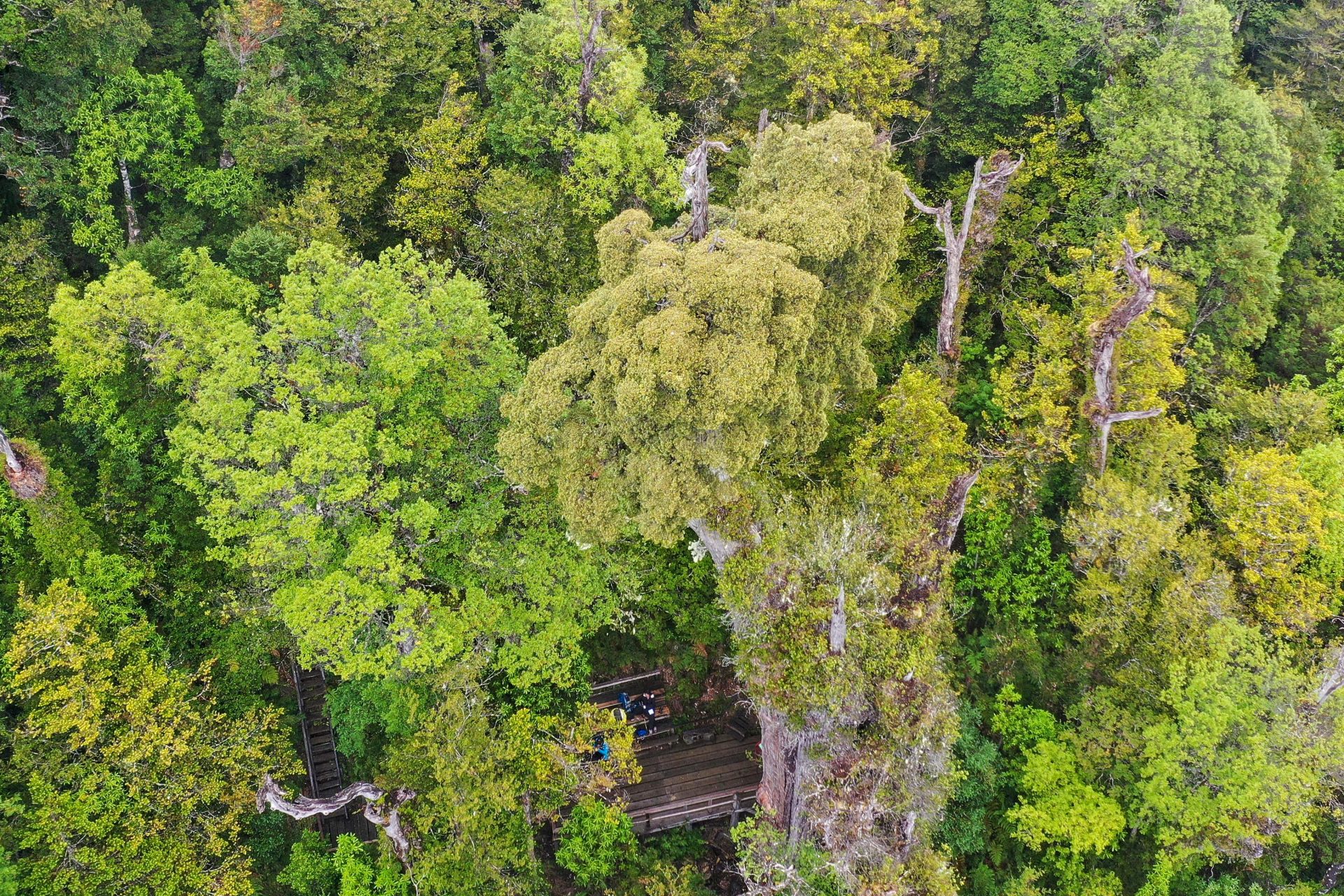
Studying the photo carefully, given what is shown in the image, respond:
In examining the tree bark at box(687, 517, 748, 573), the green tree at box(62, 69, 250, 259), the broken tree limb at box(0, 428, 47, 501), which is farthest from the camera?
the green tree at box(62, 69, 250, 259)

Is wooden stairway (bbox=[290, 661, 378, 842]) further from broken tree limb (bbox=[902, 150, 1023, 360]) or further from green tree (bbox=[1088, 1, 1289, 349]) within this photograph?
green tree (bbox=[1088, 1, 1289, 349])

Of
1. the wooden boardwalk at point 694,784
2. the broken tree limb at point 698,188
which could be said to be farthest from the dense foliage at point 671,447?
the wooden boardwalk at point 694,784

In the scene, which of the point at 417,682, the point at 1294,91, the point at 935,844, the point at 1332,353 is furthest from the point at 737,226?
the point at 1294,91

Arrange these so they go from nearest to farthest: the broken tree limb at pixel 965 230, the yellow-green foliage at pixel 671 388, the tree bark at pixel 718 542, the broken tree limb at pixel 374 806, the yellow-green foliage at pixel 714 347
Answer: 1. the yellow-green foliage at pixel 671 388
2. the yellow-green foliage at pixel 714 347
3. the broken tree limb at pixel 374 806
4. the tree bark at pixel 718 542
5. the broken tree limb at pixel 965 230

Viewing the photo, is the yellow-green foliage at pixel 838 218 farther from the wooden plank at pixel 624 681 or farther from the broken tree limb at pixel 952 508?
the wooden plank at pixel 624 681

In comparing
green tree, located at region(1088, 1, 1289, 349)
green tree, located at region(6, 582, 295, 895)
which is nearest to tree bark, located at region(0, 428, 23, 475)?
green tree, located at region(6, 582, 295, 895)


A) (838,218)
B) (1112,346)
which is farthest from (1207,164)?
(838,218)

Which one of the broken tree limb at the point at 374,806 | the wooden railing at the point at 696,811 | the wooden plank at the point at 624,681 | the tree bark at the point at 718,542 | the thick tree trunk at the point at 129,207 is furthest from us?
the thick tree trunk at the point at 129,207

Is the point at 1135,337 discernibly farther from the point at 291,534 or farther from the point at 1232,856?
the point at 291,534
